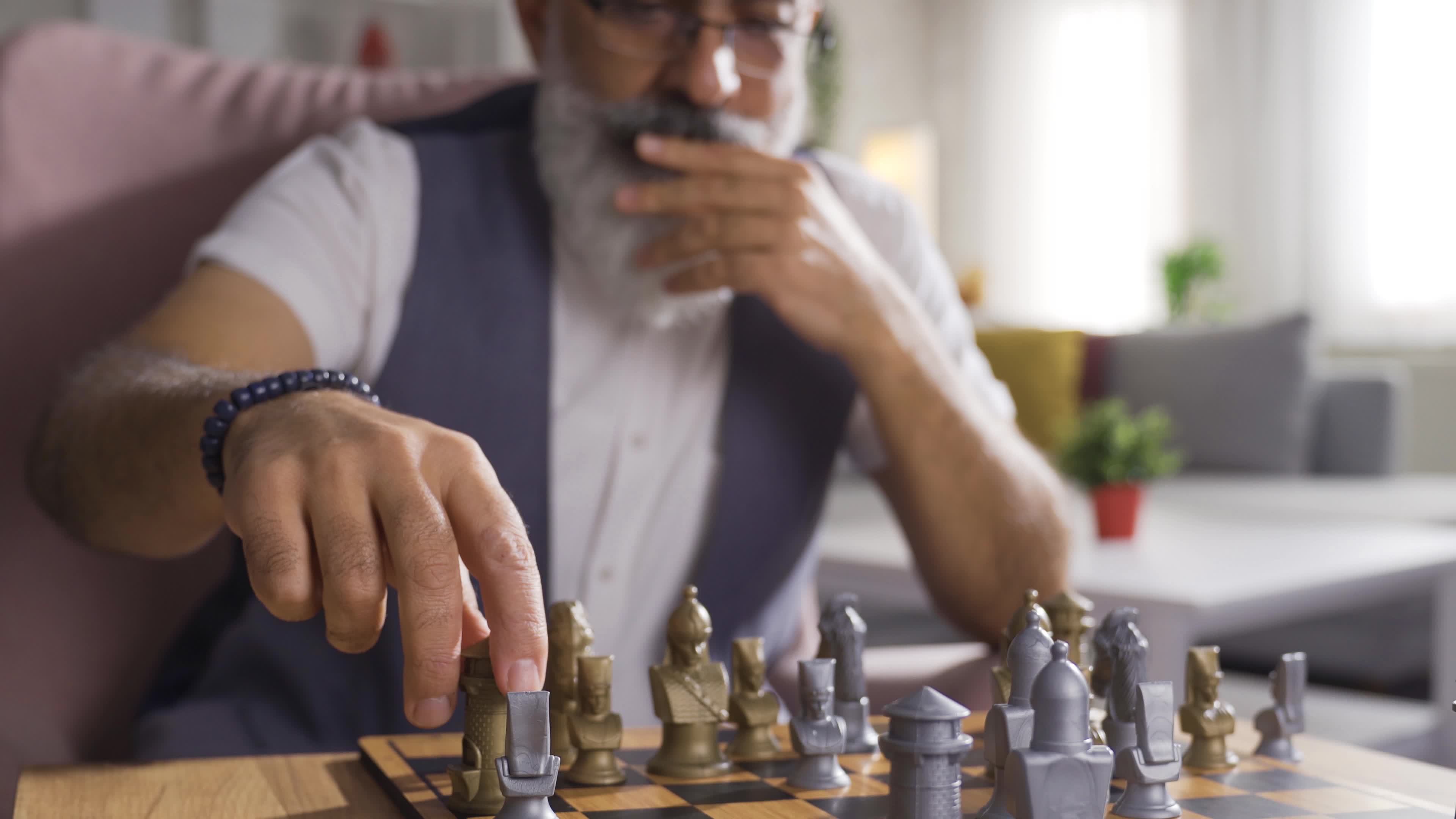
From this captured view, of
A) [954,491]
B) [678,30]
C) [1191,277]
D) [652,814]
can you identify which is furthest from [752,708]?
[1191,277]

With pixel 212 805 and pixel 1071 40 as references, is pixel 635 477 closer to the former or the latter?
pixel 212 805

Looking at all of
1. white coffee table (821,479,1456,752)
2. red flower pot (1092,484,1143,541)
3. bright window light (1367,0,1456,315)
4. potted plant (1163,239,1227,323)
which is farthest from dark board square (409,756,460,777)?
bright window light (1367,0,1456,315)

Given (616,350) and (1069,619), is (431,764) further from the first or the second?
(616,350)

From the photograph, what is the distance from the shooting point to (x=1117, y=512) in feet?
7.99

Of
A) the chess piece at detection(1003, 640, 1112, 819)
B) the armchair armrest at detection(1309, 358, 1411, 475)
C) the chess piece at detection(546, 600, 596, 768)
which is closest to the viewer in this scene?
the chess piece at detection(1003, 640, 1112, 819)

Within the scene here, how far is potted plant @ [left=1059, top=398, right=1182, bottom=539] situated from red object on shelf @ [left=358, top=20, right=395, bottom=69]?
3.03 metres

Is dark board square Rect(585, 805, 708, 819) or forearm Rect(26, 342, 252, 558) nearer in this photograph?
dark board square Rect(585, 805, 708, 819)

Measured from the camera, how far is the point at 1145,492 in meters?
2.64

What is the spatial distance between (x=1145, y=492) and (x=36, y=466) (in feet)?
6.74

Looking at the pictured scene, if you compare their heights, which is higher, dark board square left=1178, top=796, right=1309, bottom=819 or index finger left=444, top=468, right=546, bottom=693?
index finger left=444, top=468, right=546, bottom=693

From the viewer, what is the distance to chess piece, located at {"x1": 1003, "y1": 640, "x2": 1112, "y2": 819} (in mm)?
549

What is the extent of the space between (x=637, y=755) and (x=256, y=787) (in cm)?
21

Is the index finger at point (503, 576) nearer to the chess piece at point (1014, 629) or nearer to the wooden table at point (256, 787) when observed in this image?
the wooden table at point (256, 787)

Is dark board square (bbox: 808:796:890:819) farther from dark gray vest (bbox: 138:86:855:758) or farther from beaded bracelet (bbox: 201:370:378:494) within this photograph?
dark gray vest (bbox: 138:86:855:758)
